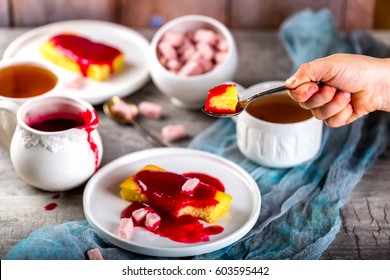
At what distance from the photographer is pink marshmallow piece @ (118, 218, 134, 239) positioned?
1143 millimetres

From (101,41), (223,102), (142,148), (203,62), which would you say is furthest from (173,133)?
(101,41)

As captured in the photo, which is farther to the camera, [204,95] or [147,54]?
[147,54]

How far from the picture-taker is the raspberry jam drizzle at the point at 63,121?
125cm

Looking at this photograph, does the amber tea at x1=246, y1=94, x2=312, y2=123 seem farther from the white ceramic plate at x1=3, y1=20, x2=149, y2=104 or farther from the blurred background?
the blurred background

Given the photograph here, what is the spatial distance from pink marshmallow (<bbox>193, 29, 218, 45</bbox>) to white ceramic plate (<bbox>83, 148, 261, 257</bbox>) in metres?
0.29

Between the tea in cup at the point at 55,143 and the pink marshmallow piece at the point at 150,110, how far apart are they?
219 mm

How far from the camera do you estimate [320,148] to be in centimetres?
140

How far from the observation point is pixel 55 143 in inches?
47.3

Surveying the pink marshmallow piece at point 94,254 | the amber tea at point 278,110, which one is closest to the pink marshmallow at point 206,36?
the amber tea at point 278,110

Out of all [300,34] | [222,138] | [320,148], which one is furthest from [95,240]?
[300,34]

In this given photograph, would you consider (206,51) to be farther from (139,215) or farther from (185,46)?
(139,215)

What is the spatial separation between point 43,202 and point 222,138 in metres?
0.37

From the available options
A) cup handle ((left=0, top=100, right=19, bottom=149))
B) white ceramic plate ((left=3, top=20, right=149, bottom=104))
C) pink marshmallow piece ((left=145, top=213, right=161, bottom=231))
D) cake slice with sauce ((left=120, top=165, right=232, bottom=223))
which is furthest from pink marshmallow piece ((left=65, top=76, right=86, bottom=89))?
pink marshmallow piece ((left=145, top=213, right=161, bottom=231))
